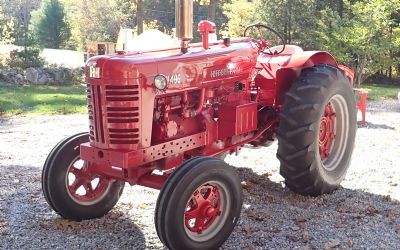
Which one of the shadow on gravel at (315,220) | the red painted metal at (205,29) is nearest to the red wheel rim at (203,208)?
the shadow on gravel at (315,220)

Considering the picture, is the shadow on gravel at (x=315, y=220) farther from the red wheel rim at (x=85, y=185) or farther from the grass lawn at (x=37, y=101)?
the grass lawn at (x=37, y=101)

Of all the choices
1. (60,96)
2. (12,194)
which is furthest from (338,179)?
(60,96)

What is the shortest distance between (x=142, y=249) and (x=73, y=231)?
684 mm

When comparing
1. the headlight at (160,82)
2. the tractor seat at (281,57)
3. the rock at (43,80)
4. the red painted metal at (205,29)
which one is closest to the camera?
the headlight at (160,82)

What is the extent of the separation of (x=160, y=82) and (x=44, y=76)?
15165 mm

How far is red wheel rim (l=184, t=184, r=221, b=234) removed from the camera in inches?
142

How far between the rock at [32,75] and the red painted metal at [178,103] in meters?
14.0

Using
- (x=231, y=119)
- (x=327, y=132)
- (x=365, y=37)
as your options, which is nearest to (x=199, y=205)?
(x=231, y=119)

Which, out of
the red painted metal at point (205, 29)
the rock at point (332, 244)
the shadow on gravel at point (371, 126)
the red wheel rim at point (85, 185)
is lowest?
the shadow on gravel at point (371, 126)

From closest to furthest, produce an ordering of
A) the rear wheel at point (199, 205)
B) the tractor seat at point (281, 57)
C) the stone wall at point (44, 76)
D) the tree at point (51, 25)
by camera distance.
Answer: the rear wheel at point (199, 205) < the tractor seat at point (281, 57) < the stone wall at point (44, 76) < the tree at point (51, 25)

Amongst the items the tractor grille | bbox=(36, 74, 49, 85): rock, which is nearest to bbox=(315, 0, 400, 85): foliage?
bbox=(36, 74, 49, 85): rock

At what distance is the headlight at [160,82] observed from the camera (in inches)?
145

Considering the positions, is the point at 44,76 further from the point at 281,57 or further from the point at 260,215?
the point at 260,215

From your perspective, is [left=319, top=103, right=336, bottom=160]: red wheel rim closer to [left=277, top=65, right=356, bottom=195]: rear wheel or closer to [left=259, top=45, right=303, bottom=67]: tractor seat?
[left=277, top=65, right=356, bottom=195]: rear wheel
